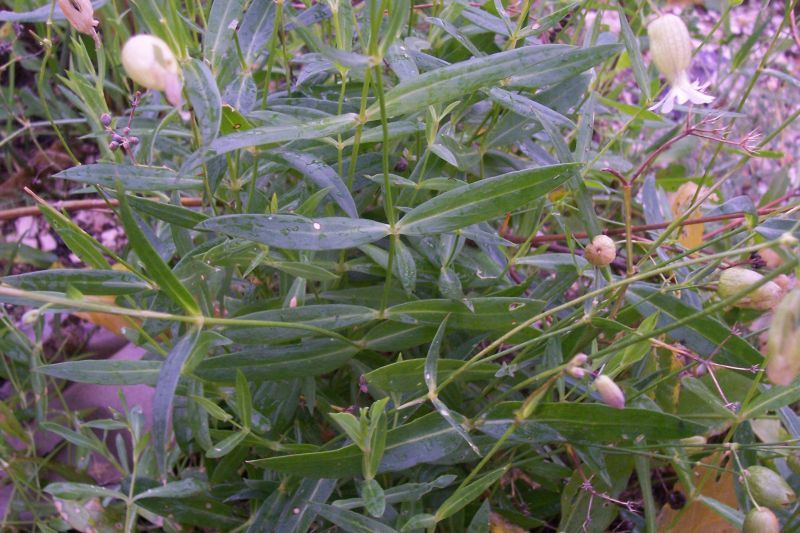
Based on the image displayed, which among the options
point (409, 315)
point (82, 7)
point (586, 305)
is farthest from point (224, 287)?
point (586, 305)

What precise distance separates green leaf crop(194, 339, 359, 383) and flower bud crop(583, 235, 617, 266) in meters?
0.35

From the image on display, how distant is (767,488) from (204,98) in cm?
78

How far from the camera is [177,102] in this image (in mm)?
630

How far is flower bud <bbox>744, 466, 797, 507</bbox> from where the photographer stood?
83 cm

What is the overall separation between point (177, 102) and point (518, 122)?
1.88ft

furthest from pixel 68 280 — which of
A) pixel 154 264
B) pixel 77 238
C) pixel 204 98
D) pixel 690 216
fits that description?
pixel 690 216

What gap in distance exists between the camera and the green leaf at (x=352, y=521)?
0.86m

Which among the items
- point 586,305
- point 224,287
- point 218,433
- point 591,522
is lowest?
point 591,522

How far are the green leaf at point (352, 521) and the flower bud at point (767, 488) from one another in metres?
0.44

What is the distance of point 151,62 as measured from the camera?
2.00 ft

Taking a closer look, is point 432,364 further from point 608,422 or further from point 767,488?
point 767,488

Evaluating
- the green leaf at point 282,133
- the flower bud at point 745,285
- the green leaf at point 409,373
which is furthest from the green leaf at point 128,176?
the flower bud at point 745,285

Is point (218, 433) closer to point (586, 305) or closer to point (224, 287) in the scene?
point (224, 287)

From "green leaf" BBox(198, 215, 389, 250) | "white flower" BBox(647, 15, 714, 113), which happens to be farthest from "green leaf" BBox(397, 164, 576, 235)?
"white flower" BBox(647, 15, 714, 113)
